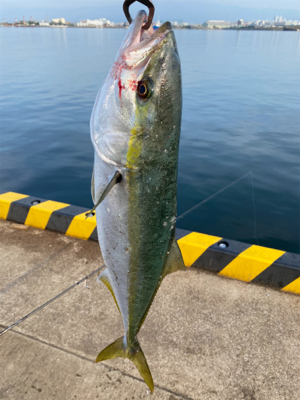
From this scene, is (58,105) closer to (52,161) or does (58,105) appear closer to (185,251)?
(52,161)

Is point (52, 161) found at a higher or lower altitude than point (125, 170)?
lower

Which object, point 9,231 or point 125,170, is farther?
point 9,231

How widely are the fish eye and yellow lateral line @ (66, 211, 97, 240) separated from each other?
2.98 m

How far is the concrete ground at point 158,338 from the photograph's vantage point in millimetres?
2514

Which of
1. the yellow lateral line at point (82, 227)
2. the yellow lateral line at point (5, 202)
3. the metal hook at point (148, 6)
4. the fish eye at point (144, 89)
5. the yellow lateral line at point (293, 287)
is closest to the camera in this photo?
the metal hook at point (148, 6)

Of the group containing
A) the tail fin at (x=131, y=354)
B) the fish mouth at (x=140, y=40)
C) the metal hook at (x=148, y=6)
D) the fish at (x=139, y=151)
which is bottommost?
the tail fin at (x=131, y=354)

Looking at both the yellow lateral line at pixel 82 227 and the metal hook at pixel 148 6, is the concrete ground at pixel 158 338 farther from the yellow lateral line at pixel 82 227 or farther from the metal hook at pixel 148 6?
the metal hook at pixel 148 6

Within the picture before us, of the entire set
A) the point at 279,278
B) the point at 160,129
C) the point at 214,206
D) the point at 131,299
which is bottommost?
the point at 214,206

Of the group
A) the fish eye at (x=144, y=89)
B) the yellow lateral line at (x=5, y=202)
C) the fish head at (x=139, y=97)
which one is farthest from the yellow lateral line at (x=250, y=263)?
the yellow lateral line at (x=5, y=202)

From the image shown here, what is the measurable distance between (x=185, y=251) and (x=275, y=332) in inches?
55.8

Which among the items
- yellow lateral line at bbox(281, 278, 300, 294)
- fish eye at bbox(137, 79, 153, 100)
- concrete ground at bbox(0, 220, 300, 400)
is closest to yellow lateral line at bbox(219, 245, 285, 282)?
concrete ground at bbox(0, 220, 300, 400)

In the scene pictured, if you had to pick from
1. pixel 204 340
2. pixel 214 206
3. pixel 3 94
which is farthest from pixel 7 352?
pixel 3 94

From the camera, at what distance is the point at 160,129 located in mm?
1570

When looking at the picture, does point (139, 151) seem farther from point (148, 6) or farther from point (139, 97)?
point (148, 6)
